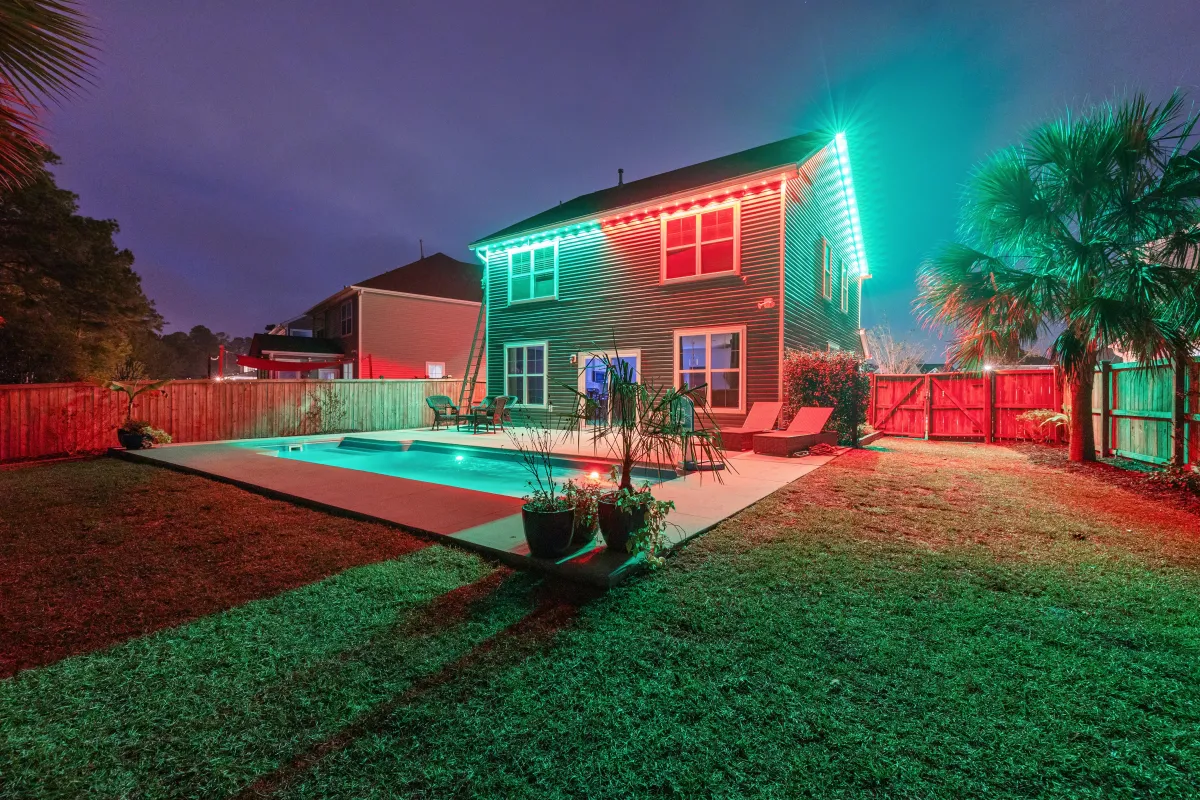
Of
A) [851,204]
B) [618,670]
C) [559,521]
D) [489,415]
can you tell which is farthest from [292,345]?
[618,670]

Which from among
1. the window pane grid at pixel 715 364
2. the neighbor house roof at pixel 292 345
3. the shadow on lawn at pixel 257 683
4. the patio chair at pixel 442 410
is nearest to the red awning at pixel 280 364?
the neighbor house roof at pixel 292 345

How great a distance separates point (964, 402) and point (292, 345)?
2494cm

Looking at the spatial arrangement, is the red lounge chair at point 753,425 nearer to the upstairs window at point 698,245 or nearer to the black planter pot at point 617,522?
the upstairs window at point 698,245

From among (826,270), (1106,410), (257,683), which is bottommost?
(257,683)

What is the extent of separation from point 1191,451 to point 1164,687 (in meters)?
6.57

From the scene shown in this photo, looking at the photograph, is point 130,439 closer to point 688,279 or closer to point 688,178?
point 688,279

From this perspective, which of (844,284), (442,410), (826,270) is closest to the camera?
(826,270)

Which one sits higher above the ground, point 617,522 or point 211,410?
point 211,410

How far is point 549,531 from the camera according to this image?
320cm

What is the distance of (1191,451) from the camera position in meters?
6.05

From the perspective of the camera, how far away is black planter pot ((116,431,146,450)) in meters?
9.17

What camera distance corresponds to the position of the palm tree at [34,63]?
248 centimetres

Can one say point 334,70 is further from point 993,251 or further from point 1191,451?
point 1191,451

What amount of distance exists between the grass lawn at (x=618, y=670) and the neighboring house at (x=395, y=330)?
59.2 ft
